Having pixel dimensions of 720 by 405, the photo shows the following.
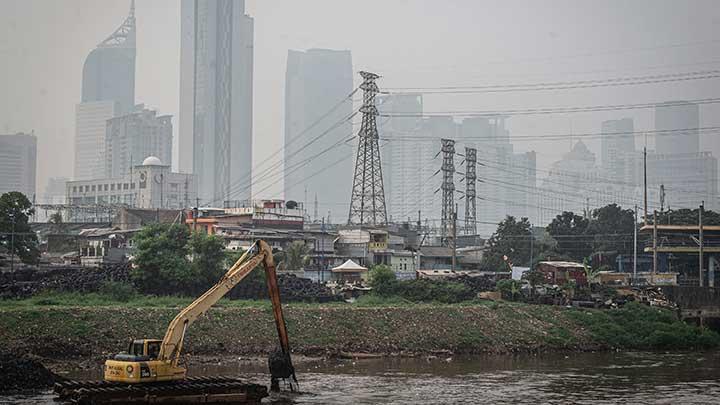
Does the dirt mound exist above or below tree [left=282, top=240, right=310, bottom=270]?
below

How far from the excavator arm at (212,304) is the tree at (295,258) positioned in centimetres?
3538

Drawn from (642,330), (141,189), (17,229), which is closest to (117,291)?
(17,229)

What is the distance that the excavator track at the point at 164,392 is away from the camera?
23.9 m

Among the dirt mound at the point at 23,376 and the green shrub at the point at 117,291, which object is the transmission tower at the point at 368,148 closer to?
the green shrub at the point at 117,291

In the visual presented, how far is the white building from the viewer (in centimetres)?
13050

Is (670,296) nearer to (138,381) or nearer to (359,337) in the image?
(359,337)

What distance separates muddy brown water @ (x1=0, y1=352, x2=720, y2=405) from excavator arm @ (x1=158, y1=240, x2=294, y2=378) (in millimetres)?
3123

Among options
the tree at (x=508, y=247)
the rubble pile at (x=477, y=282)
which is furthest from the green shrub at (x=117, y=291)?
the tree at (x=508, y=247)

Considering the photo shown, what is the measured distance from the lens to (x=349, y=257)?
71750mm

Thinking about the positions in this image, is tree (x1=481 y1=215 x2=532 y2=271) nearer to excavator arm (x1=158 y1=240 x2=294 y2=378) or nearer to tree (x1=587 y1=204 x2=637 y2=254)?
tree (x1=587 y1=204 x2=637 y2=254)

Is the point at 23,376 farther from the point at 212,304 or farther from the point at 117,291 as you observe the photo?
the point at 117,291

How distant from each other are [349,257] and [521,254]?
62.8ft

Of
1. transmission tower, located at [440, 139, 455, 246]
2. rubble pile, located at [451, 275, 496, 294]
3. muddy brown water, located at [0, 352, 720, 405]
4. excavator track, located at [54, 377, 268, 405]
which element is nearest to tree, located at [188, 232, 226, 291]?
muddy brown water, located at [0, 352, 720, 405]

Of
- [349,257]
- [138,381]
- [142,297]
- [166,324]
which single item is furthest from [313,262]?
[138,381]
